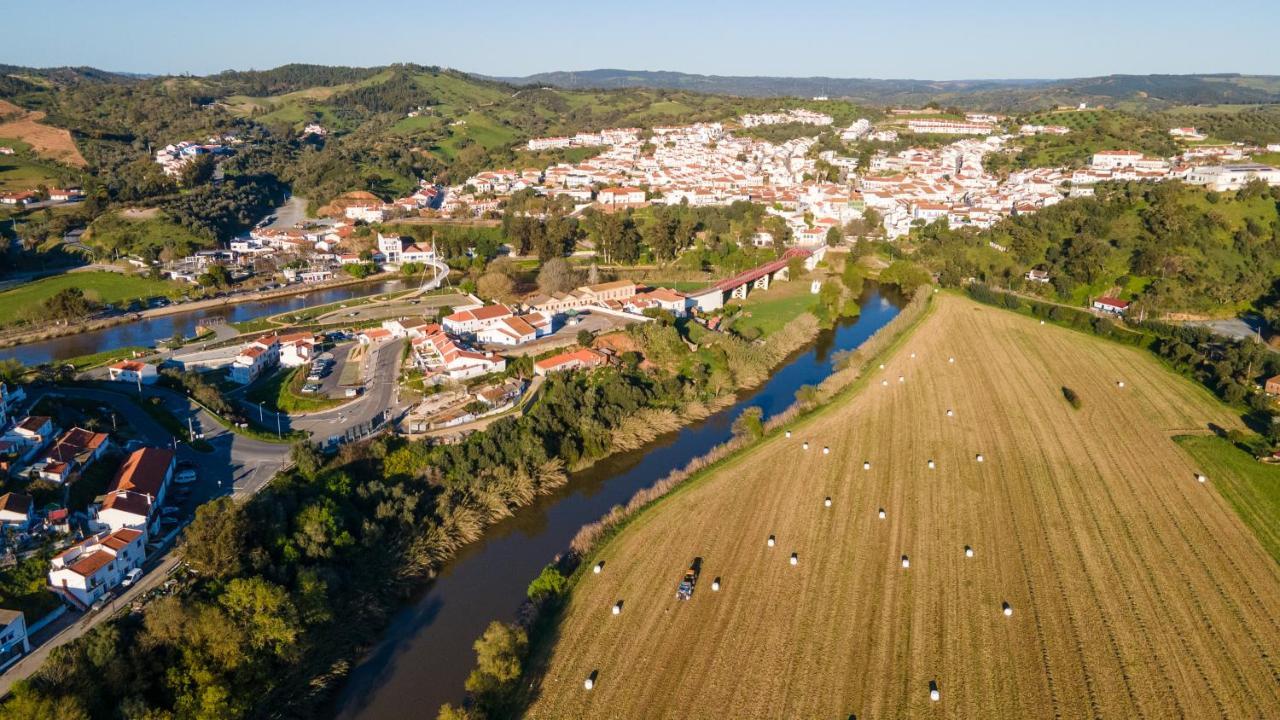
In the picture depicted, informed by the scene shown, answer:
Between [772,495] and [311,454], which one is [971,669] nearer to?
[772,495]

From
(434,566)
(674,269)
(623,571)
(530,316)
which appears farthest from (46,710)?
(674,269)

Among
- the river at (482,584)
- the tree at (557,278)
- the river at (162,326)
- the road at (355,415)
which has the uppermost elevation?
the tree at (557,278)

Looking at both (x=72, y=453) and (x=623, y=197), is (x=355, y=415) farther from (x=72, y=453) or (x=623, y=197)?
(x=623, y=197)

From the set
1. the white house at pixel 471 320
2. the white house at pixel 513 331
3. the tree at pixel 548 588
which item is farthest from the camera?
the white house at pixel 471 320

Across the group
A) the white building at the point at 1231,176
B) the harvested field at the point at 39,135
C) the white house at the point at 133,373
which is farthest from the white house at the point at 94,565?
the harvested field at the point at 39,135

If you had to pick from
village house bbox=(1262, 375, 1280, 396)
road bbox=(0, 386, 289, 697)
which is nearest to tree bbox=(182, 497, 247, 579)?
road bbox=(0, 386, 289, 697)

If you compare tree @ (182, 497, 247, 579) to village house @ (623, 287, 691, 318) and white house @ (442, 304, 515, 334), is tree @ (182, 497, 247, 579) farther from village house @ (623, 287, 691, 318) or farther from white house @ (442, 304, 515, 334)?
village house @ (623, 287, 691, 318)

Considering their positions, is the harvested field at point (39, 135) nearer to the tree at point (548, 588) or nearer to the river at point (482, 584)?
the river at point (482, 584)
